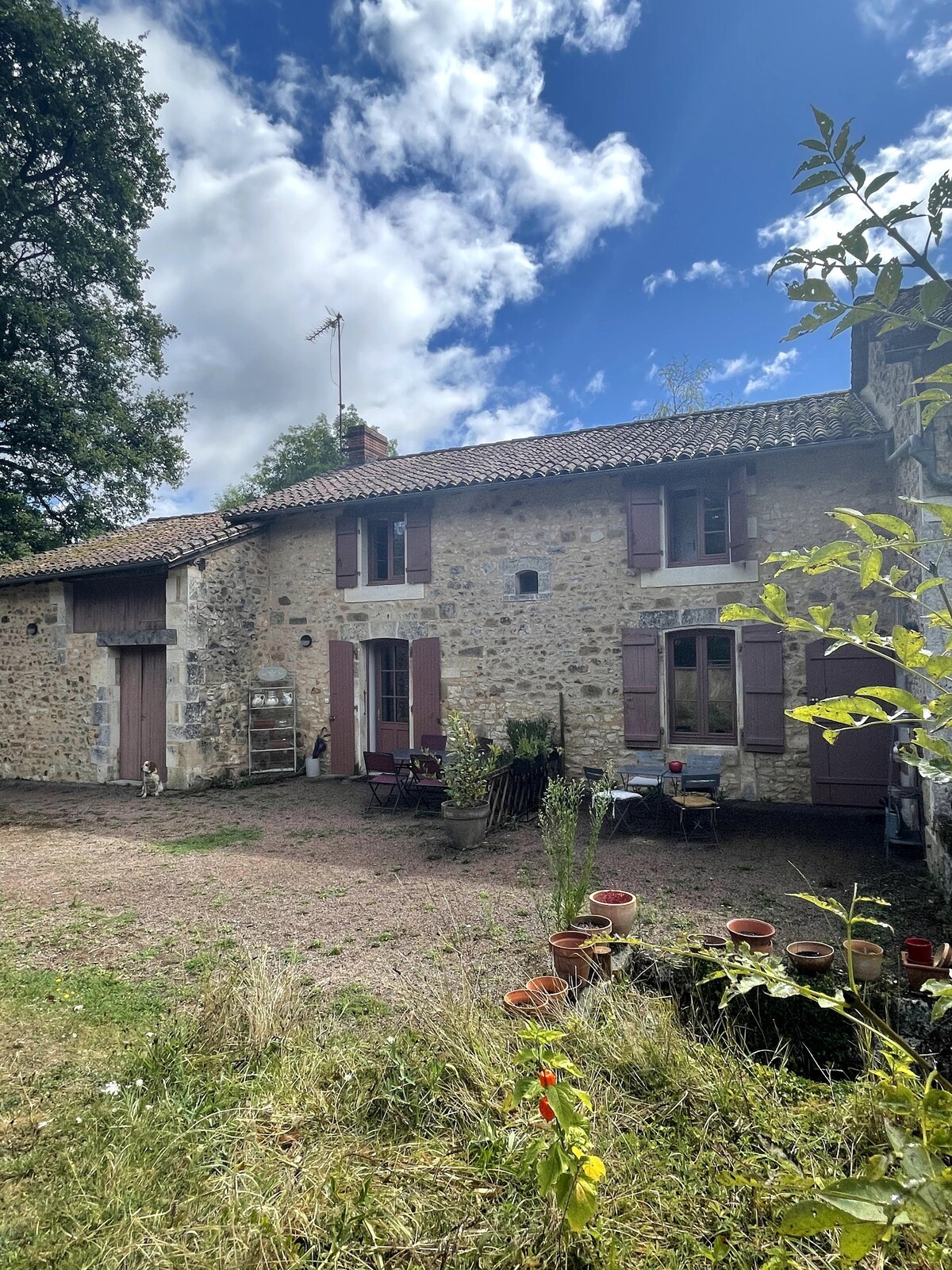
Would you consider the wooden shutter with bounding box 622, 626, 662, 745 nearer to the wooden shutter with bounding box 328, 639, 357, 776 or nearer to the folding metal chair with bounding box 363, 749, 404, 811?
the folding metal chair with bounding box 363, 749, 404, 811

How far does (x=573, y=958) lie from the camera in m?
3.35

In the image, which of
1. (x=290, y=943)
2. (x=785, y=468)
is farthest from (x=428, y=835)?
(x=785, y=468)

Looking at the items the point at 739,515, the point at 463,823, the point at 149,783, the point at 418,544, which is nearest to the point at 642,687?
the point at 739,515

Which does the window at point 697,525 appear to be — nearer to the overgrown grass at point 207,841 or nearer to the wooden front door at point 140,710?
the overgrown grass at point 207,841

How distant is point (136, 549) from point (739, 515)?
9053mm

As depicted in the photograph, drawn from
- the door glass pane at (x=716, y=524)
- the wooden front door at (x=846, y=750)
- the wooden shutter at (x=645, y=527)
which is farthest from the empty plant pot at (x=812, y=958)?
the door glass pane at (x=716, y=524)

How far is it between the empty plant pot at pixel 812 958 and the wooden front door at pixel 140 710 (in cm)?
947

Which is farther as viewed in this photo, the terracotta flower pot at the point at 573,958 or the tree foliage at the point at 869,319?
the terracotta flower pot at the point at 573,958

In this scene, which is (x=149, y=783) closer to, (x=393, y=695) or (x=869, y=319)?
(x=393, y=695)

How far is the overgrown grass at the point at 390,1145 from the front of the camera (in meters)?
1.79

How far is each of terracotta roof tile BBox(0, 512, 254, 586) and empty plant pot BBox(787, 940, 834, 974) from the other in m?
8.63

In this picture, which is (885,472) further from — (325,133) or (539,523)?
(325,133)

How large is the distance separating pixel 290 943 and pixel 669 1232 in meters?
3.15

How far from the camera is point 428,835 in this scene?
7.26 m
